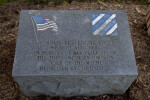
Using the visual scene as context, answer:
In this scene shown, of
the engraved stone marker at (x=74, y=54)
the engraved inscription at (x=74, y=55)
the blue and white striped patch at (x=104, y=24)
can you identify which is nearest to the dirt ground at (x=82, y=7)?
the engraved stone marker at (x=74, y=54)

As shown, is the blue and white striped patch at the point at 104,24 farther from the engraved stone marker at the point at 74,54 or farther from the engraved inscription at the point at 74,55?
the engraved inscription at the point at 74,55

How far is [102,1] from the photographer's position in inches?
167

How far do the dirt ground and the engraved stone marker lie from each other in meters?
0.26

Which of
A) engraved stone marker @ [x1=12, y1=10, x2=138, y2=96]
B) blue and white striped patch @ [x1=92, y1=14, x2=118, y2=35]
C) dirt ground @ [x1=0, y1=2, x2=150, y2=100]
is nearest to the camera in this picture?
engraved stone marker @ [x1=12, y1=10, x2=138, y2=96]

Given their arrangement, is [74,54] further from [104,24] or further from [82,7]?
[82,7]

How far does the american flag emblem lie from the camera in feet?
8.60

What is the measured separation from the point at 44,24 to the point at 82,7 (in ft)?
5.52

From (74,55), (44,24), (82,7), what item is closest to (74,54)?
(74,55)

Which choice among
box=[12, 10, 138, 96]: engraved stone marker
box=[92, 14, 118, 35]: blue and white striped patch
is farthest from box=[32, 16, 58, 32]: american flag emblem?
box=[92, 14, 118, 35]: blue and white striped patch

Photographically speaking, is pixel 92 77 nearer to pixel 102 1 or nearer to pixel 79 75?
pixel 79 75

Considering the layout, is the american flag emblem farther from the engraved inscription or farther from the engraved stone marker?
the engraved inscription

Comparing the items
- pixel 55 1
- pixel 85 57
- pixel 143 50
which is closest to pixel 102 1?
pixel 55 1

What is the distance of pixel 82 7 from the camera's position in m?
4.09

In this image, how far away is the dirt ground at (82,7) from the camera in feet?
9.57
